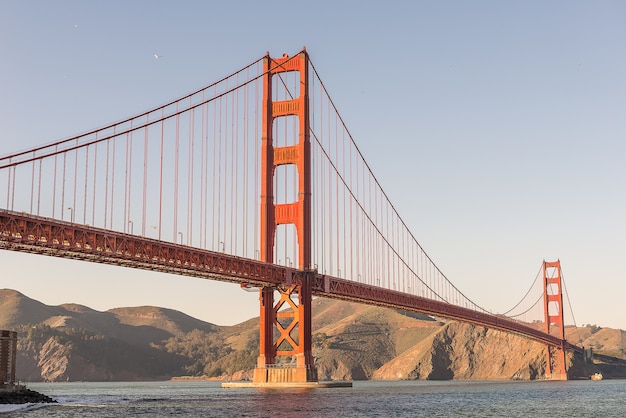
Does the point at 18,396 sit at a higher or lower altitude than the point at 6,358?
lower

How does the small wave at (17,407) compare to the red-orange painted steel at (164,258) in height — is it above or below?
below

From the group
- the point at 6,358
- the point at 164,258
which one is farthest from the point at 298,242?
the point at 6,358

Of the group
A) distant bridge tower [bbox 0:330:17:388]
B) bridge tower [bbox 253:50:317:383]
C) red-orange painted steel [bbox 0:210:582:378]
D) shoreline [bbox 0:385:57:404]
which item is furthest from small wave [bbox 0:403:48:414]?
bridge tower [bbox 253:50:317:383]

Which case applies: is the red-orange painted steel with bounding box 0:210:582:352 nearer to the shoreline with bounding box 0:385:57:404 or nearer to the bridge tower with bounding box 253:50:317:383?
the bridge tower with bounding box 253:50:317:383

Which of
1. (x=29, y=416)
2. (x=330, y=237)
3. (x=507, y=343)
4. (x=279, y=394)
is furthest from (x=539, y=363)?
(x=29, y=416)

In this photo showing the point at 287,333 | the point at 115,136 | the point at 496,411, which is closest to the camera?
the point at 496,411

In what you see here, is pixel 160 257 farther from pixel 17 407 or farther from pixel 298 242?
pixel 298 242

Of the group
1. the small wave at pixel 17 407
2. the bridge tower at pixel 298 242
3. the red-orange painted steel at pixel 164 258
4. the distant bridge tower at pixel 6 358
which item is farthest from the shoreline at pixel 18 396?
the bridge tower at pixel 298 242

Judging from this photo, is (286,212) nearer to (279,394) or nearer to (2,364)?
(279,394)

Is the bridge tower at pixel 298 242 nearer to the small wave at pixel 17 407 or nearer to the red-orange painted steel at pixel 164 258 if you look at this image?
the red-orange painted steel at pixel 164 258

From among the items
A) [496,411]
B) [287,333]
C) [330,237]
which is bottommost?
[496,411]

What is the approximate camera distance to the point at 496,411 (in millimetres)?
52500

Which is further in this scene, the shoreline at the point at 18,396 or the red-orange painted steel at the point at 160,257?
the shoreline at the point at 18,396

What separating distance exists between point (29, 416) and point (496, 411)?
25034 mm
